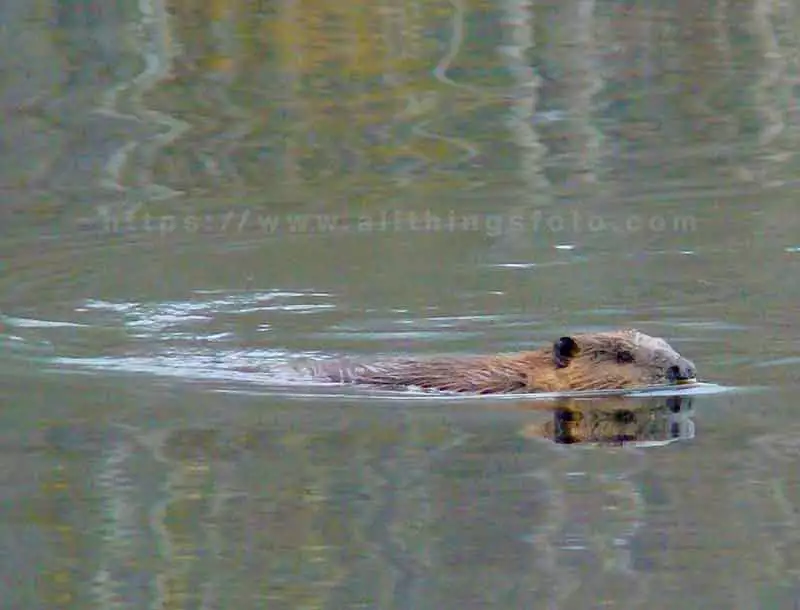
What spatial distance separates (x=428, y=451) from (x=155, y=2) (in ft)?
50.2

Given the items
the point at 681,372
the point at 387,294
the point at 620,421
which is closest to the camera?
the point at 620,421

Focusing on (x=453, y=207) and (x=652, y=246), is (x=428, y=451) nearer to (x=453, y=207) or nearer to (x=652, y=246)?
(x=652, y=246)

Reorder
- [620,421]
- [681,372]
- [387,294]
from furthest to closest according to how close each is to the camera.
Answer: [387,294] → [681,372] → [620,421]

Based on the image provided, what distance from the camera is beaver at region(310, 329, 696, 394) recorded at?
8484mm

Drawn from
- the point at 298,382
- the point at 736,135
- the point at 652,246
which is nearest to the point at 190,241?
the point at 652,246

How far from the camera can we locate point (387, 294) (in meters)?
10.8

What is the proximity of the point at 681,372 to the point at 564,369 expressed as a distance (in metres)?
0.46

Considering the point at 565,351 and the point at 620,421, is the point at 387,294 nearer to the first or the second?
the point at 565,351

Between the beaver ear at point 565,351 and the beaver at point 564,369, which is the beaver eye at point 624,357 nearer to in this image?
the beaver at point 564,369

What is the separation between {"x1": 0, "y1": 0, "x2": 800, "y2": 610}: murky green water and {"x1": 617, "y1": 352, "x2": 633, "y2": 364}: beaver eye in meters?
0.19

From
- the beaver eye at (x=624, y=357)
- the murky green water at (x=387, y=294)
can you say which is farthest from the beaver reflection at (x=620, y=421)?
the beaver eye at (x=624, y=357)

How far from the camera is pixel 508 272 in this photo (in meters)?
11.3

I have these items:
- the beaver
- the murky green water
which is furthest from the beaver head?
the murky green water

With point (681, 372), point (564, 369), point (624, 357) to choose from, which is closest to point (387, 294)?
point (564, 369)
